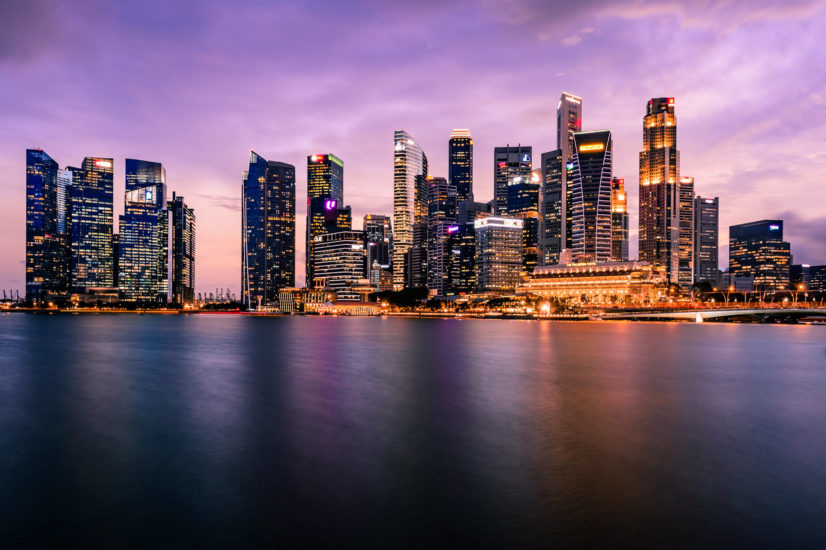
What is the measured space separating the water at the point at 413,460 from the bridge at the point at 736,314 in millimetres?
119323

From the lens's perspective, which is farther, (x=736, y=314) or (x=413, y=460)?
(x=736, y=314)

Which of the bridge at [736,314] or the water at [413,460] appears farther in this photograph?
the bridge at [736,314]

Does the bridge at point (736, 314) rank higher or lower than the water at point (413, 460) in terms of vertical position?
lower

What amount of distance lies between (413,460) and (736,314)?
16148cm

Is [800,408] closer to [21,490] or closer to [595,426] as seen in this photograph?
[595,426]

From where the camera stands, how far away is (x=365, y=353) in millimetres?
73250

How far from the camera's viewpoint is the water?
15.2 m

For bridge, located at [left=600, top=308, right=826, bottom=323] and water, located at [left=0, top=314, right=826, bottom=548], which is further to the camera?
bridge, located at [left=600, top=308, right=826, bottom=323]

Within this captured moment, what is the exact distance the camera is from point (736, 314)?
15362 centimetres

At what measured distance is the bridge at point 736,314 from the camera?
151m

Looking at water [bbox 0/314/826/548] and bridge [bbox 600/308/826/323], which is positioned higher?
water [bbox 0/314/826/548]

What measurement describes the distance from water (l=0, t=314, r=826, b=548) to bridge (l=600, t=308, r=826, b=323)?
119323 mm

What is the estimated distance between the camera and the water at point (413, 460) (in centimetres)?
1523

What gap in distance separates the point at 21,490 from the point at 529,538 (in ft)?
57.7
